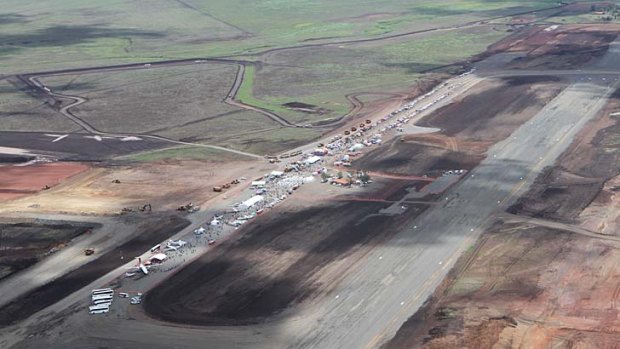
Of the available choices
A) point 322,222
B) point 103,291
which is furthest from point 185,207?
point 103,291

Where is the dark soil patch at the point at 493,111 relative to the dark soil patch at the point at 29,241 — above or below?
below

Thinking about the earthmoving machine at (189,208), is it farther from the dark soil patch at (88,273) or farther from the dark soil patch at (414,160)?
the dark soil patch at (414,160)

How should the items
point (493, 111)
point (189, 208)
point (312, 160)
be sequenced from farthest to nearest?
point (493, 111)
point (312, 160)
point (189, 208)

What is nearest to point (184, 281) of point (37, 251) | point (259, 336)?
point (259, 336)

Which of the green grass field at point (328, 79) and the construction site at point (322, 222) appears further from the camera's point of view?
the green grass field at point (328, 79)

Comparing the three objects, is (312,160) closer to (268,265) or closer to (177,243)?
(177,243)

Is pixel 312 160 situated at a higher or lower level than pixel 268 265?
lower

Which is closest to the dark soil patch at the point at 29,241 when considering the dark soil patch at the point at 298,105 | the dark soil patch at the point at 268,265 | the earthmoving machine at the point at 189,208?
the earthmoving machine at the point at 189,208

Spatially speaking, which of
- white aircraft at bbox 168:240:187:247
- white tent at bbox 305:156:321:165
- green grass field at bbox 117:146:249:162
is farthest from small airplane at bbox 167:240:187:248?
green grass field at bbox 117:146:249:162
